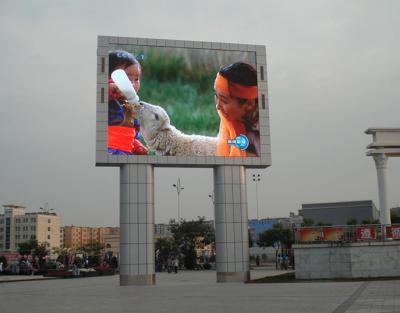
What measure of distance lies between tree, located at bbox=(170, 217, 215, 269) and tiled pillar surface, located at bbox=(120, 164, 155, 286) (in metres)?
26.9

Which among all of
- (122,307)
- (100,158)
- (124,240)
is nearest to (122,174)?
(100,158)

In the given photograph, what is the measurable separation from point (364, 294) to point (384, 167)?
1501cm

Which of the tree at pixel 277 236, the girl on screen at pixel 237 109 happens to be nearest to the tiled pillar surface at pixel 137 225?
the girl on screen at pixel 237 109

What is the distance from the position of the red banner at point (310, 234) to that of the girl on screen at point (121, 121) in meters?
9.59

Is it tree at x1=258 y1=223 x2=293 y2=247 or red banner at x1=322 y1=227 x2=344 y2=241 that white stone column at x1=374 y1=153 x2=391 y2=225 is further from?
tree at x1=258 y1=223 x2=293 y2=247

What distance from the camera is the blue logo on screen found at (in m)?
31.2

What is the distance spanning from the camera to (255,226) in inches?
4993

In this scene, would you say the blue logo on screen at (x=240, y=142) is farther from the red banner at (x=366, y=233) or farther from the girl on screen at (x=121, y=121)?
the red banner at (x=366, y=233)

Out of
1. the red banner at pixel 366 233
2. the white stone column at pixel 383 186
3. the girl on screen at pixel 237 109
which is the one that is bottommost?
the red banner at pixel 366 233

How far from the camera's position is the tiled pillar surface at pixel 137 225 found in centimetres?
2903

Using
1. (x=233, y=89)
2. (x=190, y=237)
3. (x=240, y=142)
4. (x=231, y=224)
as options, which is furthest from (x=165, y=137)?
(x=190, y=237)

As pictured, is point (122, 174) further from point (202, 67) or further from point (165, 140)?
point (202, 67)

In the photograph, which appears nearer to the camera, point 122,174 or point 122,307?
point 122,307

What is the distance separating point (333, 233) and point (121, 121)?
42.3 ft
